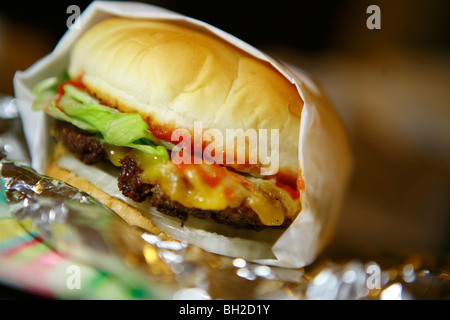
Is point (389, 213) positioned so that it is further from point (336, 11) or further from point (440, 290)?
point (336, 11)

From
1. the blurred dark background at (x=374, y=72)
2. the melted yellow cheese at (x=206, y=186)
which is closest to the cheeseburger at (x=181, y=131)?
the melted yellow cheese at (x=206, y=186)

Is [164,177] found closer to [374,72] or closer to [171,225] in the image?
[171,225]

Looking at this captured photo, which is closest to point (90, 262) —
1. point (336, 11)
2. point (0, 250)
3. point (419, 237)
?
point (0, 250)

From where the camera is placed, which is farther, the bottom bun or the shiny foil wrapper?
the bottom bun

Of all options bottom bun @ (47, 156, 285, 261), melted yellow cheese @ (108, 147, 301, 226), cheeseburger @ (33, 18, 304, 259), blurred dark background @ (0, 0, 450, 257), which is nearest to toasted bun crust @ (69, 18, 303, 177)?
cheeseburger @ (33, 18, 304, 259)

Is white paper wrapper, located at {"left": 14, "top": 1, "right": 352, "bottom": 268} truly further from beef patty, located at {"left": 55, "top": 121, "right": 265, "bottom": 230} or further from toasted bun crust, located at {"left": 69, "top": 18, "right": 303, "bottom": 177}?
beef patty, located at {"left": 55, "top": 121, "right": 265, "bottom": 230}

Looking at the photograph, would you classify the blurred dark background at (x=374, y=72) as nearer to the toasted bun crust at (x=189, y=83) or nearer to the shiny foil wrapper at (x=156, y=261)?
the shiny foil wrapper at (x=156, y=261)
